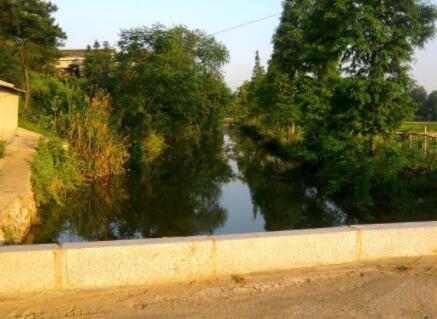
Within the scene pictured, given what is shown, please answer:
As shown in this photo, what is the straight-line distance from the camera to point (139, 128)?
27.7 m

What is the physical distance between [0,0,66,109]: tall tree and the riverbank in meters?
10.9

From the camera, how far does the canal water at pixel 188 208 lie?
41.2 feet

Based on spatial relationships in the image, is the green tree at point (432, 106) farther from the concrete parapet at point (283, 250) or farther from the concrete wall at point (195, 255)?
the concrete parapet at point (283, 250)

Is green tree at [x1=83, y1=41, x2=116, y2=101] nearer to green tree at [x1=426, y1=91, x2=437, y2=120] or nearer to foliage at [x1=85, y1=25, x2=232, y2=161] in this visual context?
foliage at [x1=85, y1=25, x2=232, y2=161]

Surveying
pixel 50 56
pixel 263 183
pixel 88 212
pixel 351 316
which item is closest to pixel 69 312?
pixel 351 316

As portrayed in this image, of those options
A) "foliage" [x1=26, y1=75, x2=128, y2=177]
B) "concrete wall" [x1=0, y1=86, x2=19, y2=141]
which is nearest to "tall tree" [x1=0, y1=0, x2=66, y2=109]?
"concrete wall" [x1=0, y1=86, x2=19, y2=141]

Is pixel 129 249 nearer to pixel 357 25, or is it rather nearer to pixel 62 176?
pixel 62 176

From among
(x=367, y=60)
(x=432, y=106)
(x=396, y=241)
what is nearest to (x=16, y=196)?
(x=396, y=241)

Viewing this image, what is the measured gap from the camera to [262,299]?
4.41 m

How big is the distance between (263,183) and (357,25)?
25.7 ft

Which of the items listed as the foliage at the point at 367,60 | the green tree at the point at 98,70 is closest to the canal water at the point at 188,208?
the foliage at the point at 367,60

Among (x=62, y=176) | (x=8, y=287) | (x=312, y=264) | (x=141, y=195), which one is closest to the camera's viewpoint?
(x=8, y=287)

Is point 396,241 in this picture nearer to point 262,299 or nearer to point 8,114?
point 262,299

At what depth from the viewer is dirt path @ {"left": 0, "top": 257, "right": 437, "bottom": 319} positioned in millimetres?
4090
